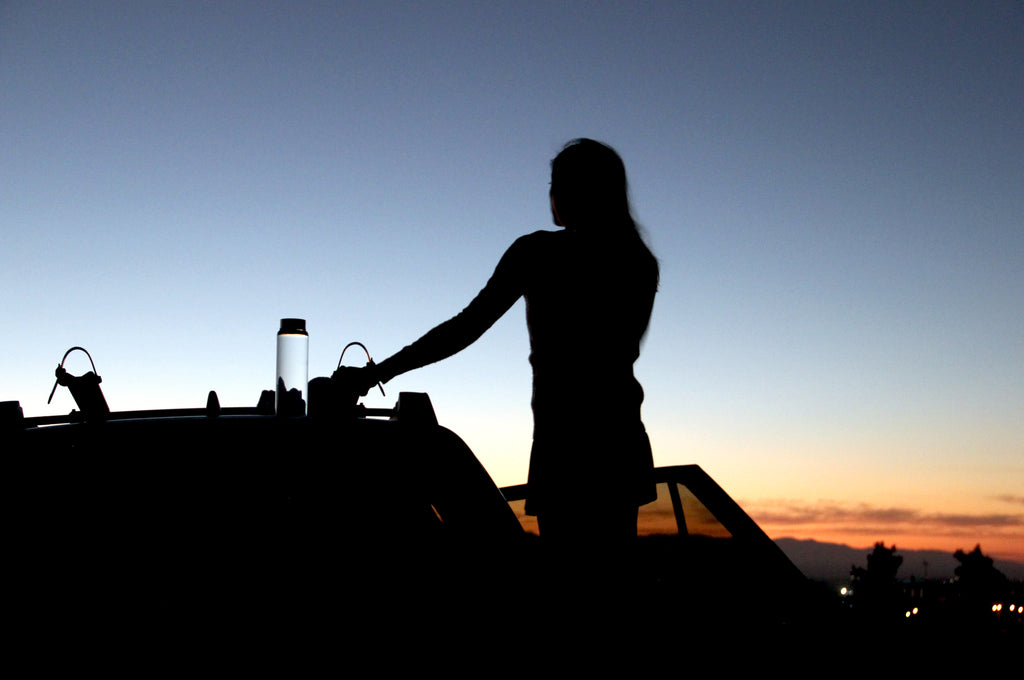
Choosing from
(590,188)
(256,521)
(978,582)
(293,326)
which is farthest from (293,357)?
(978,582)

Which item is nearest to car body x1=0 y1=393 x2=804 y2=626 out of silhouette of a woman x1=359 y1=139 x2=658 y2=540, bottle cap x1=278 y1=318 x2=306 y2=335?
silhouette of a woman x1=359 y1=139 x2=658 y2=540

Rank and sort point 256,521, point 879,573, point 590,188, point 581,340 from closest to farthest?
1. point 256,521
2. point 581,340
3. point 590,188
4. point 879,573

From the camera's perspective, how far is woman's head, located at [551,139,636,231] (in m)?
3.48

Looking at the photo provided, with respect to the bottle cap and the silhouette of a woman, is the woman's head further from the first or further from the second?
the bottle cap

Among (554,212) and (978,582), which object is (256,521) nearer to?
(554,212)

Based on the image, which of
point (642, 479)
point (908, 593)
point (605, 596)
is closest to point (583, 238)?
point (642, 479)

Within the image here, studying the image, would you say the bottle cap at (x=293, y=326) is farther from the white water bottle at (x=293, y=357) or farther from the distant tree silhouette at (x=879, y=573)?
the distant tree silhouette at (x=879, y=573)

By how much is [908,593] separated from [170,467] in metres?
185

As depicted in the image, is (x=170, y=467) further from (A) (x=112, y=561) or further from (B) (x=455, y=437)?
(B) (x=455, y=437)

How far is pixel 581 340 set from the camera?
337cm

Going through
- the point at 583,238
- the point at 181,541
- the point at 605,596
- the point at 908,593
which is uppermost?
the point at 583,238

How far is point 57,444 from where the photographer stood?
2467 mm

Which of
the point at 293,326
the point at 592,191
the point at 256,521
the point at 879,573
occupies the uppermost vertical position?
the point at 592,191

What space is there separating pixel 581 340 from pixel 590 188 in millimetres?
535
